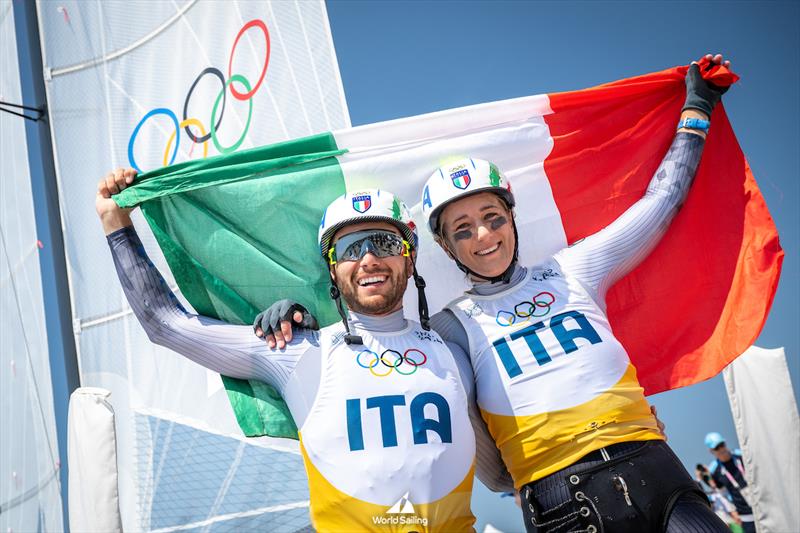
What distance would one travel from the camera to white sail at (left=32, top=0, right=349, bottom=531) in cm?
504

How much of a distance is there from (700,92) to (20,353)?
672cm

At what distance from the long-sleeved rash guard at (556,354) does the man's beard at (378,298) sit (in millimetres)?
373

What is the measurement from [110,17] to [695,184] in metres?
5.50

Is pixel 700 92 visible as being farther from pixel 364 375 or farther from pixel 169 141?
pixel 169 141

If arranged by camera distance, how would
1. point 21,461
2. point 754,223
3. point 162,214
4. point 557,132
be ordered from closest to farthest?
point 162,214 < point 754,223 < point 557,132 < point 21,461

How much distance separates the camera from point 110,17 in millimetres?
6629

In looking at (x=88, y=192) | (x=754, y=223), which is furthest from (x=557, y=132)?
(x=88, y=192)

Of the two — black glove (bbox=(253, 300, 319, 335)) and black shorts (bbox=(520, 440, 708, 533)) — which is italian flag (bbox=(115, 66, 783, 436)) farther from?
black shorts (bbox=(520, 440, 708, 533))

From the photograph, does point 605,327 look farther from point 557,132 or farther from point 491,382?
point 557,132

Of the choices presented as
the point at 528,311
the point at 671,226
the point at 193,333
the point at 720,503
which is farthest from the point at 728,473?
the point at 193,333

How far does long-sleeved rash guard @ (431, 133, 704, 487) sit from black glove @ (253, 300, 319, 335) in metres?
0.73

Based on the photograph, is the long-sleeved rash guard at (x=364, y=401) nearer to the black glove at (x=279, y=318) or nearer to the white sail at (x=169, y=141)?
the black glove at (x=279, y=318)

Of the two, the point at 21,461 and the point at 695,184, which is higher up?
the point at 695,184

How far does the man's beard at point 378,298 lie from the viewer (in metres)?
3.53
